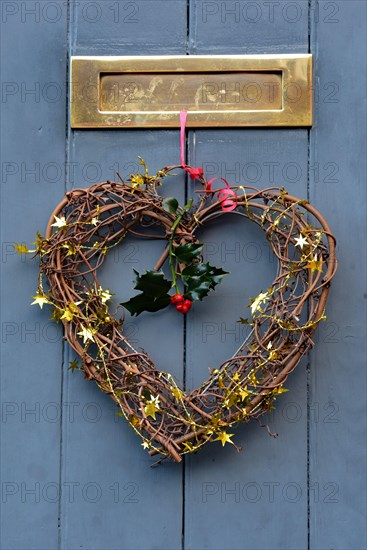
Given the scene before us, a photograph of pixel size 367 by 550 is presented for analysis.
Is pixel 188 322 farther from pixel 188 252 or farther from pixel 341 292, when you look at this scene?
pixel 341 292

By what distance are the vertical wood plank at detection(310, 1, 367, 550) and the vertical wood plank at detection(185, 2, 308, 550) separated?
25 millimetres

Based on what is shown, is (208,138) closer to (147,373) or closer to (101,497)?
(147,373)

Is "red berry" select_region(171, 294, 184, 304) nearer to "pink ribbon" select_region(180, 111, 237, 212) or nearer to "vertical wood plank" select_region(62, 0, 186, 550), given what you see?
"vertical wood plank" select_region(62, 0, 186, 550)

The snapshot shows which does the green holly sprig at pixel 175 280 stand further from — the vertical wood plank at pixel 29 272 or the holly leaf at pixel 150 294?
the vertical wood plank at pixel 29 272

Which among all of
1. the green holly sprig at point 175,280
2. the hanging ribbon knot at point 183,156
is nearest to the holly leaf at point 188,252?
the green holly sprig at point 175,280

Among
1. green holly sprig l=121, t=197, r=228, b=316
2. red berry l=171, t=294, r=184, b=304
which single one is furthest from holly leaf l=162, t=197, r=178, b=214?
red berry l=171, t=294, r=184, b=304

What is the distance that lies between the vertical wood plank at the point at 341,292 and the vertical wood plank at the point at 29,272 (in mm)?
393

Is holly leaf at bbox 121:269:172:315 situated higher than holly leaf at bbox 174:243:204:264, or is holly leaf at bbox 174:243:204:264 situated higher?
holly leaf at bbox 174:243:204:264

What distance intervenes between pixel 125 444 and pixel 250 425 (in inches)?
7.5

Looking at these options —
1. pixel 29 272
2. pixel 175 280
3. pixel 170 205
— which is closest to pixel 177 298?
pixel 175 280

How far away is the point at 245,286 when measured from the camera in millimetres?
1331

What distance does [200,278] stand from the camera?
50.6 inches

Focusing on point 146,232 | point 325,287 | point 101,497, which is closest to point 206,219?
point 146,232

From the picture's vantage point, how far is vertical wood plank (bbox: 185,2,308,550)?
1319 mm
